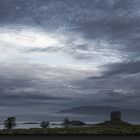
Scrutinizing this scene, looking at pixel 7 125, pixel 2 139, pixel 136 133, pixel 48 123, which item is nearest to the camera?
pixel 2 139

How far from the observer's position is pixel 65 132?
1683 inches

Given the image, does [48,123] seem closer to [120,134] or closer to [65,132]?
[65,132]

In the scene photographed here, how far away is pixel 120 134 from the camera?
41312mm

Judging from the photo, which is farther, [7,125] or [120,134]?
[7,125]

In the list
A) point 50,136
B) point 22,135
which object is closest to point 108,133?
point 50,136

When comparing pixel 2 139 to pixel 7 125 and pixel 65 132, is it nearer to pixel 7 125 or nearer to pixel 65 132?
pixel 65 132

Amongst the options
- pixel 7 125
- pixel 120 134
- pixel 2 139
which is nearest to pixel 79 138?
pixel 120 134

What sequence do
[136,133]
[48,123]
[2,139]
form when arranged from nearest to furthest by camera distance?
[2,139], [136,133], [48,123]

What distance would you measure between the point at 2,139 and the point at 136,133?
15495mm

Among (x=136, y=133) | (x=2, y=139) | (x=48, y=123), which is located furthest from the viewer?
(x=48, y=123)

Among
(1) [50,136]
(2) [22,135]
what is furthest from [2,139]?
(1) [50,136]

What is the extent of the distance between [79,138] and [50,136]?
12.2ft

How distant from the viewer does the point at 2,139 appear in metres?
38.9

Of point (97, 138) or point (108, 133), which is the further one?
point (108, 133)
